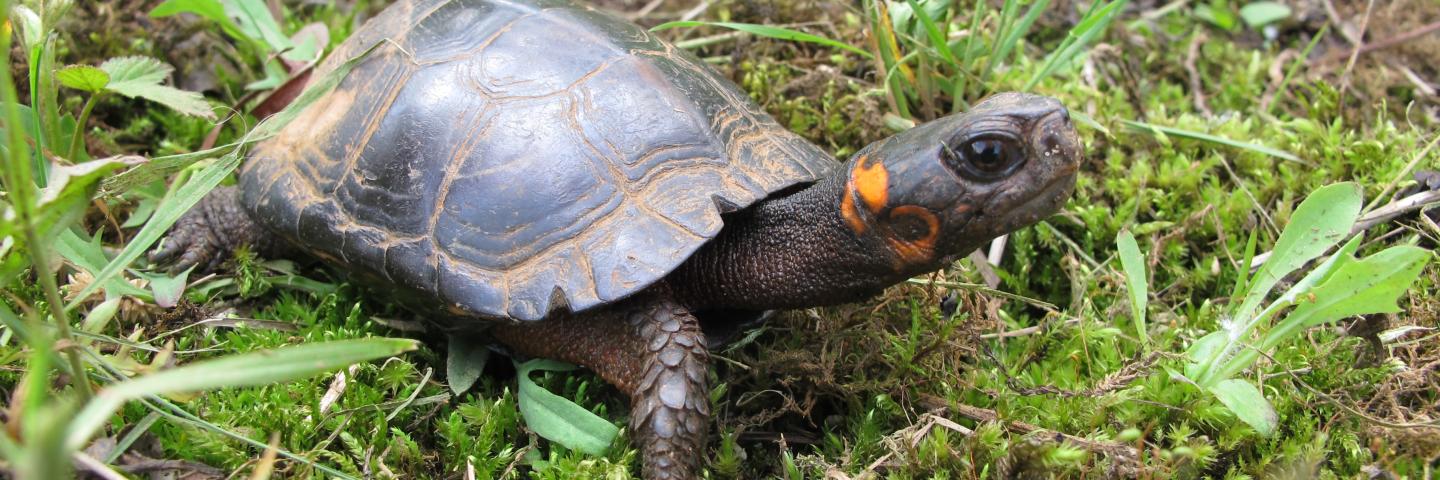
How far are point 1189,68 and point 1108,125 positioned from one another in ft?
3.21

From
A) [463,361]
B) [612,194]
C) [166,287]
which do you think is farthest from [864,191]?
[166,287]

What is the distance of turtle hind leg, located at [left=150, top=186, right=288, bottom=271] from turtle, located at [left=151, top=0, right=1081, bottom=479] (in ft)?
0.70

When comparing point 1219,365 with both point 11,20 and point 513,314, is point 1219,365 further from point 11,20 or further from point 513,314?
point 11,20

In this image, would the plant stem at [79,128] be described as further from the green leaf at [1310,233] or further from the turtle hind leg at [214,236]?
the green leaf at [1310,233]

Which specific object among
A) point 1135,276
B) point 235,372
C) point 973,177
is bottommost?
point 1135,276

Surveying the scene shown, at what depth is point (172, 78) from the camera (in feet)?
12.5

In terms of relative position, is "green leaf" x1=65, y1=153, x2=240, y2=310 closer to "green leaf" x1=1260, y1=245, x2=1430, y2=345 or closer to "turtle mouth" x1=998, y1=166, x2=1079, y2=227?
"turtle mouth" x1=998, y1=166, x2=1079, y2=227

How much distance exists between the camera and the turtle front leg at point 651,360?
238 centimetres

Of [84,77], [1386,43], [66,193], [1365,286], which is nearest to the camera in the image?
[66,193]

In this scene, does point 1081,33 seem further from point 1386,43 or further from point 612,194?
point 1386,43

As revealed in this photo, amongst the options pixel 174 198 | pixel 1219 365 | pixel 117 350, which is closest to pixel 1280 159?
pixel 1219 365

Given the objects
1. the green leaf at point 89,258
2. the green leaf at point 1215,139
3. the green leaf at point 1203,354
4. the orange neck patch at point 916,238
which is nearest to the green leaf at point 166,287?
the green leaf at point 89,258

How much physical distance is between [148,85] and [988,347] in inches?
109

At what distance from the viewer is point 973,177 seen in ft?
7.63
